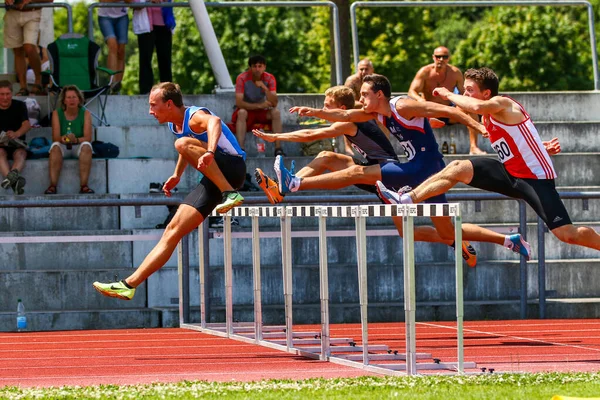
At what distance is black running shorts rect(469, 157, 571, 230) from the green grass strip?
2360 mm

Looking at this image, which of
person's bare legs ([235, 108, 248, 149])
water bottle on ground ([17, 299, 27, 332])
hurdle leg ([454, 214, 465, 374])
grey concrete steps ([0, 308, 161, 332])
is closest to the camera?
hurdle leg ([454, 214, 465, 374])

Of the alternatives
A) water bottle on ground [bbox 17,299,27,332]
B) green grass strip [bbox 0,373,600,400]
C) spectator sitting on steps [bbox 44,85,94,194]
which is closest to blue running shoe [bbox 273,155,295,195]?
water bottle on ground [bbox 17,299,27,332]

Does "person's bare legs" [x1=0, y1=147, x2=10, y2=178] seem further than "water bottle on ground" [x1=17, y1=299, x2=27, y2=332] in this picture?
Yes

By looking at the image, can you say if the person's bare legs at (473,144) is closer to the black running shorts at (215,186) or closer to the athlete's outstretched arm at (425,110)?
the athlete's outstretched arm at (425,110)

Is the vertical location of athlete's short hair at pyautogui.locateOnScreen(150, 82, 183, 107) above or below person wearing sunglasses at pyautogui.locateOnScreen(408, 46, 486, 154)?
below

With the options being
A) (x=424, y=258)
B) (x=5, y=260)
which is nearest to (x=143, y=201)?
(x=5, y=260)

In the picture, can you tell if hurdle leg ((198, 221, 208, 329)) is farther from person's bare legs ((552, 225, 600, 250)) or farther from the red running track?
person's bare legs ((552, 225, 600, 250))

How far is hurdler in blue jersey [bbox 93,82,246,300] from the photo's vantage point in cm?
1150

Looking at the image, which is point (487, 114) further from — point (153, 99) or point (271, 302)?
point (271, 302)

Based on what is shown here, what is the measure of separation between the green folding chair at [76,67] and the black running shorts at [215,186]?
24.6 ft

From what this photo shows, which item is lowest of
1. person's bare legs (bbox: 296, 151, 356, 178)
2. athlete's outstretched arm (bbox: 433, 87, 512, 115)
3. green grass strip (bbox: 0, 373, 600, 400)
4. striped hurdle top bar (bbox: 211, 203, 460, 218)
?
green grass strip (bbox: 0, 373, 600, 400)

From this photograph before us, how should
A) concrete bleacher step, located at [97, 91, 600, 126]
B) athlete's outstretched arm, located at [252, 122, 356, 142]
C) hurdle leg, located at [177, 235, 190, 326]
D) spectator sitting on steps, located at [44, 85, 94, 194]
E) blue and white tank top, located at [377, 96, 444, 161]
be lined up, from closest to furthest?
blue and white tank top, located at [377, 96, 444, 161], athlete's outstretched arm, located at [252, 122, 356, 142], hurdle leg, located at [177, 235, 190, 326], spectator sitting on steps, located at [44, 85, 94, 194], concrete bleacher step, located at [97, 91, 600, 126]

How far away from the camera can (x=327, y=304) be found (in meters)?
10.8

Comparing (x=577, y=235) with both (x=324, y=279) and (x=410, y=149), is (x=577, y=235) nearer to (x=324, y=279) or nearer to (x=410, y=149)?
(x=410, y=149)
